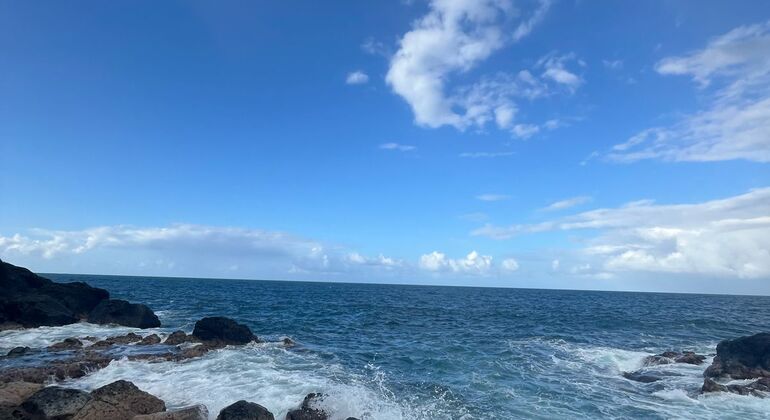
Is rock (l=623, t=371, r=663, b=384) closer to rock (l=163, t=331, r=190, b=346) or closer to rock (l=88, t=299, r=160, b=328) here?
rock (l=163, t=331, r=190, b=346)

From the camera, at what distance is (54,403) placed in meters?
14.5

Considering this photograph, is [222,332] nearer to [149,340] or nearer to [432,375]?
[149,340]

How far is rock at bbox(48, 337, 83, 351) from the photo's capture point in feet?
87.7

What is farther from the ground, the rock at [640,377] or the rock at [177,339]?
the rock at [177,339]

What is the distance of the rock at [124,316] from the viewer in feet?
126

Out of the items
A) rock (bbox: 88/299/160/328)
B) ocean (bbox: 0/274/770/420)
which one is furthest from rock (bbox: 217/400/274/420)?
rock (bbox: 88/299/160/328)

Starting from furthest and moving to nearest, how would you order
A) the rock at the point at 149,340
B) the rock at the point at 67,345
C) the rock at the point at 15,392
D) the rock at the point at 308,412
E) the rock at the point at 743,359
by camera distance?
the rock at the point at 149,340, the rock at the point at 67,345, the rock at the point at 743,359, the rock at the point at 308,412, the rock at the point at 15,392

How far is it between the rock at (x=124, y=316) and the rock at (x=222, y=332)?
10.6 meters

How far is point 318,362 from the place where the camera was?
25.6 m

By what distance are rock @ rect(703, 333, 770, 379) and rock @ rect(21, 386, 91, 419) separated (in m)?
29.5

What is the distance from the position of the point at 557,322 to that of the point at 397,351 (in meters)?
30.7

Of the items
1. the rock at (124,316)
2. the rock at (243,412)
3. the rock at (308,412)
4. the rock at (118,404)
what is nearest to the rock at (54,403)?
the rock at (118,404)

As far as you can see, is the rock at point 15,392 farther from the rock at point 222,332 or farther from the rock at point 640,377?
the rock at point 640,377

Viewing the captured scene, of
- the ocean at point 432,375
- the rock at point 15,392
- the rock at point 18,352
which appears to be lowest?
the ocean at point 432,375
